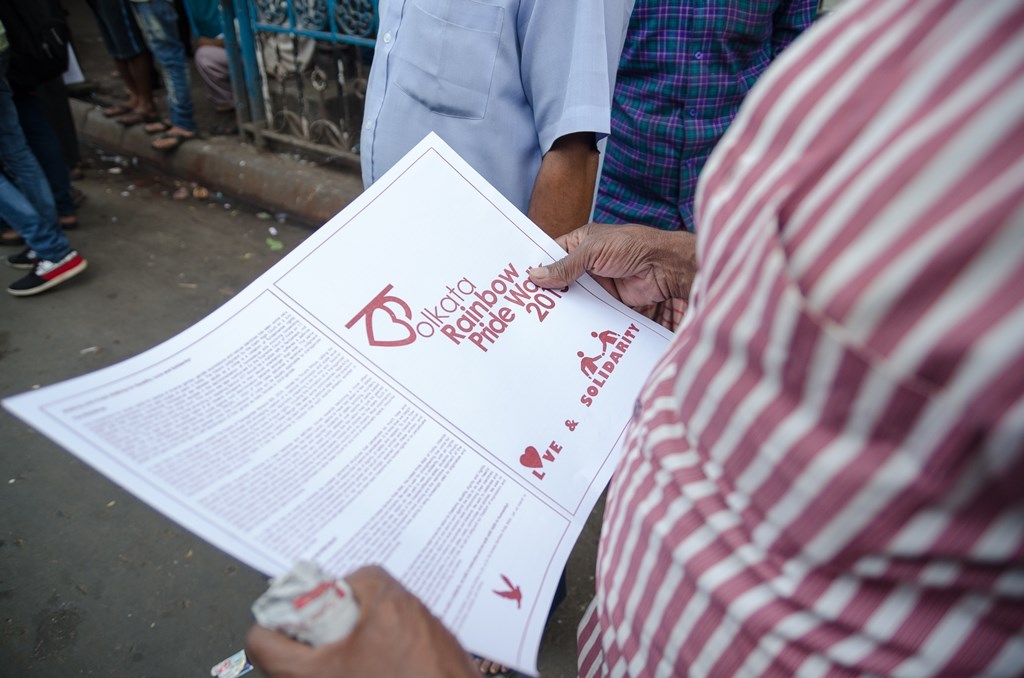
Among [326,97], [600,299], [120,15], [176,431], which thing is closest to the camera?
[176,431]

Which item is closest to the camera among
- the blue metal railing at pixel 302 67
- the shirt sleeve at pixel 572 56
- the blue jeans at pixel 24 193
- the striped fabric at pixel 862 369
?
the striped fabric at pixel 862 369

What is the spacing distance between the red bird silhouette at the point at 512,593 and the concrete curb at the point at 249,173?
301 centimetres

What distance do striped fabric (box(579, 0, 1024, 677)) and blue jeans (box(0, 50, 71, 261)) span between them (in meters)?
3.19

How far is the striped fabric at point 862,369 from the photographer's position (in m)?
0.32

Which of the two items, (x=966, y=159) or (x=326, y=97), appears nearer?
(x=966, y=159)

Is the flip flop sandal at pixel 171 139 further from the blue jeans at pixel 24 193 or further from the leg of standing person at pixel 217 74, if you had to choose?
the blue jeans at pixel 24 193

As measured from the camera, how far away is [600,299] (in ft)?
3.11

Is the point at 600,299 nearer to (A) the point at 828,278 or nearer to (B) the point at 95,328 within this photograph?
(A) the point at 828,278

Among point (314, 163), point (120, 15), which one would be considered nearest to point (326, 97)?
point (314, 163)

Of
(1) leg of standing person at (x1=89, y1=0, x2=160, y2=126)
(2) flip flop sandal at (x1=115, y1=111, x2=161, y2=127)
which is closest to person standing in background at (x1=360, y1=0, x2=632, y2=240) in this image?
(1) leg of standing person at (x1=89, y1=0, x2=160, y2=126)

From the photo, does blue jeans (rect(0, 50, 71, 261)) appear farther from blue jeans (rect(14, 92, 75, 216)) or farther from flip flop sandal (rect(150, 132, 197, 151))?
flip flop sandal (rect(150, 132, 197, 151))

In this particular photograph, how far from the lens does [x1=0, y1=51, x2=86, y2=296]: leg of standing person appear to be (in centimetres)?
264

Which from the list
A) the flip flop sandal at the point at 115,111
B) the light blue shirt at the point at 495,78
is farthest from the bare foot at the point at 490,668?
the flip flop sandal at the point at 115,111

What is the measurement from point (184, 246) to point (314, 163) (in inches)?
37.3
